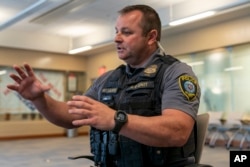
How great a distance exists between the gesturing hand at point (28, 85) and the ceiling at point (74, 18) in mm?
4870

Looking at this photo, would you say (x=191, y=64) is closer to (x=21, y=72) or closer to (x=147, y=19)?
(x=147, y=19)

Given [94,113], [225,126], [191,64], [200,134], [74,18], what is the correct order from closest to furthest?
[94,113]
[200,134]
[225,126]
[74,18]
[191,64]

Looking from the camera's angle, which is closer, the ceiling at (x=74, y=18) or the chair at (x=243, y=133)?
the ceiling at (x=74, y=18)

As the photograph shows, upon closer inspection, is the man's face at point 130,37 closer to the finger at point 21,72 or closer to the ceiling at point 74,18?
the finger at point 21,72

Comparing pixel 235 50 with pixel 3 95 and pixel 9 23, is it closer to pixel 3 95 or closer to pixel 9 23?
pixel 9 23

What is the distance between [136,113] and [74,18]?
24.1 ft

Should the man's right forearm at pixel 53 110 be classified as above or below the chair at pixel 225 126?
Result: above

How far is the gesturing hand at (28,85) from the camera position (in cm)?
Result: 139

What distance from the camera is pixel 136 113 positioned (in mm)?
1375

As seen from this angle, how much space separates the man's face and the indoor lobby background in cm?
680

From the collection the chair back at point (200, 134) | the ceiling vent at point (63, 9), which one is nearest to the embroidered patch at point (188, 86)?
the chair back at point (200, 134)

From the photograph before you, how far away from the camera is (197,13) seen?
6777mm

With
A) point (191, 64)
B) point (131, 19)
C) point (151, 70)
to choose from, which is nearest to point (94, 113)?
point (151, 70)

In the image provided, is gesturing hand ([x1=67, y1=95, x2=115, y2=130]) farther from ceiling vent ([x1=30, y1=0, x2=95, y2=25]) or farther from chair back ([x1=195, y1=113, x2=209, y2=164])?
ceiling vent ([x1=30, y1=0, x2=95, y2=25])
